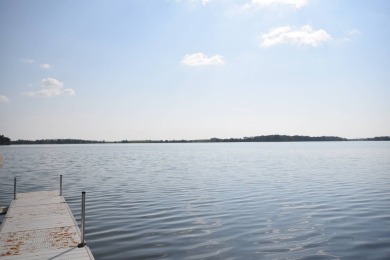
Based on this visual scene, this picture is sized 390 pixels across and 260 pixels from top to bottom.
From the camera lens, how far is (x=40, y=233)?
13.3 metres

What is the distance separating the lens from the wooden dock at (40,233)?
10719mm

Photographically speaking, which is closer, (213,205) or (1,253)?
(1,253)

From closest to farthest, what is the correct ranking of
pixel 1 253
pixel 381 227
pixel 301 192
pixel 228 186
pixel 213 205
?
pixel 1 253
pixel 381 227
pixel 213 205
pixel 301 192
pixel 228 186

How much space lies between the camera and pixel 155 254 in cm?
1248

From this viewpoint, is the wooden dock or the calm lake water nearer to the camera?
the wooden dock

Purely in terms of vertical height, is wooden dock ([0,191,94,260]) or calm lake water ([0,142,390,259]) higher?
wooden dock ([0,191,94,260])

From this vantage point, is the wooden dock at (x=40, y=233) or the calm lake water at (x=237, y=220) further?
the calm lake water at (x=237, y=220)

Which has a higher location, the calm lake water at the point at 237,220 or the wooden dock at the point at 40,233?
the wooden dock at the point at 40,233

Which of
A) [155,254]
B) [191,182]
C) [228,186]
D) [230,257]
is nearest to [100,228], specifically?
[155,254]

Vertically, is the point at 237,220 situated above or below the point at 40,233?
below

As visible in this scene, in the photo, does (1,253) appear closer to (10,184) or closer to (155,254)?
(155,254)

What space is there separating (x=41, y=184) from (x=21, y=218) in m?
19.8

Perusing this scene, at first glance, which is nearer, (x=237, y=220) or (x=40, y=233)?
(x=40, y=233)

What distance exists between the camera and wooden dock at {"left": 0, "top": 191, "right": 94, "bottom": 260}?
10.7 metres
